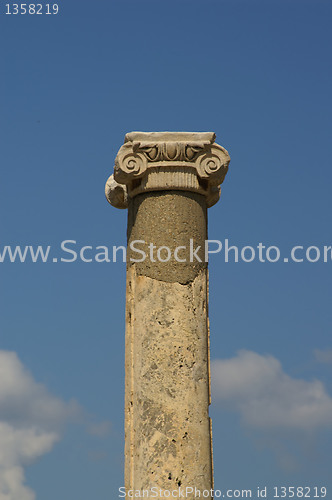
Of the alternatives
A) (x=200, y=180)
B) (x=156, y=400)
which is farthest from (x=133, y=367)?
(x=200, y=180)

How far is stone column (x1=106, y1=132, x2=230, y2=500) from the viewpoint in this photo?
10.5 metres

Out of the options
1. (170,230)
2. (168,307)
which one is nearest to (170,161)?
(170,230)

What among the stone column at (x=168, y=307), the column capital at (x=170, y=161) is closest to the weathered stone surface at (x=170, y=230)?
the stone column at (x=168, y=307)

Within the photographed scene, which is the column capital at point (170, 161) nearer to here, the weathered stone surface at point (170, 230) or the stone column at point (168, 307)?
the stone column at point (168, 307)

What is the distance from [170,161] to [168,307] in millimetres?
1968

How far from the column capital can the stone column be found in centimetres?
1

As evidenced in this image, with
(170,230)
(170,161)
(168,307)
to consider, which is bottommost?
(168,307)

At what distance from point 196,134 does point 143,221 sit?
1.37m

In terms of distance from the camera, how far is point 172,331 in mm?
10859

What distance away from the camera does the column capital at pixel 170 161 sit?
37.4 ft

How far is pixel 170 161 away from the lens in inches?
451

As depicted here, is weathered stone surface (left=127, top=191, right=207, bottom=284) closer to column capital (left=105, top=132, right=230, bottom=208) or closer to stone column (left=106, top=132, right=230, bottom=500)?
stone column (left=106, top=132, right=230, bottom=500)

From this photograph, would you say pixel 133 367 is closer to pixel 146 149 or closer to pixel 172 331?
pixel 172 331

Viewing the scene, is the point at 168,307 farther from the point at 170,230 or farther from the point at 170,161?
the point at 170,161
